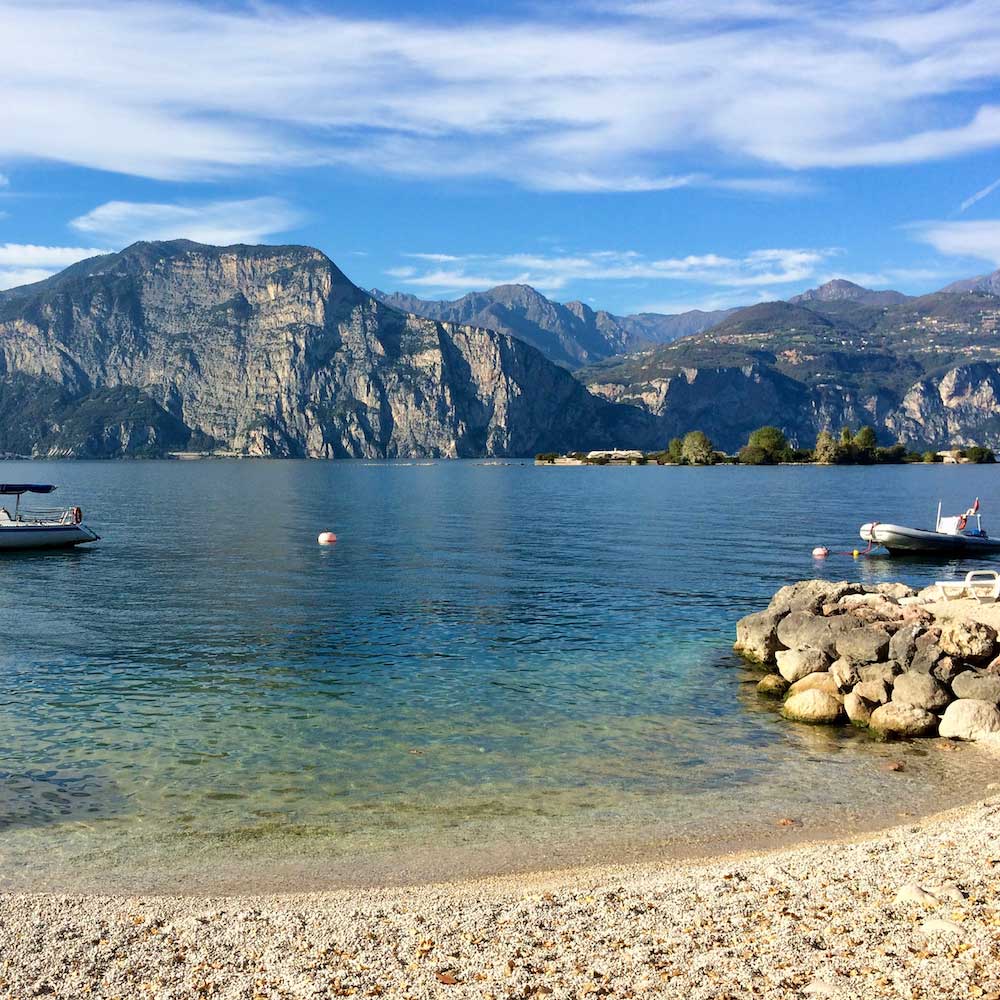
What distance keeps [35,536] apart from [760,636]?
6123cm

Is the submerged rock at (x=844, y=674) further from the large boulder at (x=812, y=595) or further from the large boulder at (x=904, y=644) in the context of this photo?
the large boulder at (x=812, y=595)

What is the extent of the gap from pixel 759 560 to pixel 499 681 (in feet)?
132

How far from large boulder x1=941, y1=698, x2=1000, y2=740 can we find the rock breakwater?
26mm

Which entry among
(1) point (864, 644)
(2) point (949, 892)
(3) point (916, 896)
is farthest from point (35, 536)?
(2) point (949, 892)

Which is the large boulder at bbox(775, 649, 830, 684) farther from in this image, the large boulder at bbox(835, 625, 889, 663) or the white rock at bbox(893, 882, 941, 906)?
the white rock at bbox(893, 882, 941, 906)

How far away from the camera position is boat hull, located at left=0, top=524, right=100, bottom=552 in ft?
235

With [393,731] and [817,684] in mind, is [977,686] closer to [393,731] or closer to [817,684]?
[817,684]

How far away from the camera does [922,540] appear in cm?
7375

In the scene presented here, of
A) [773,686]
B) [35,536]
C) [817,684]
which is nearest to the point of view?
[817,684]

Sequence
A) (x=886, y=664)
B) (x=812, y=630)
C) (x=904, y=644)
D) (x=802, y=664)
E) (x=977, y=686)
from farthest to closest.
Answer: (x=812, y=630)
(x=802, y=664)
(x=904, y=644)
(x=886, y=664)
(x=977, y=686)

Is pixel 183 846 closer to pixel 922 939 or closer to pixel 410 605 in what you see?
pixel 922 939

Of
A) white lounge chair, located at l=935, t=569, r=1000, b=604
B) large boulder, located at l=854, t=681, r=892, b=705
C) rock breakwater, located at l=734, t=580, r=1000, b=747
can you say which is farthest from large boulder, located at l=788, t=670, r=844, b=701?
white lounge chair, located at l=935, t=569, r=1000, b=604

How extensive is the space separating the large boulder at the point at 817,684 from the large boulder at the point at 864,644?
3.99 ft

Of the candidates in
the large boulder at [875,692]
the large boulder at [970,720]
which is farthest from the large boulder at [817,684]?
the large boulder at [970,720]
